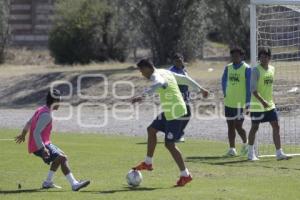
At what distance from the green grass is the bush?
25.1 m

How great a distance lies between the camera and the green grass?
478 inches

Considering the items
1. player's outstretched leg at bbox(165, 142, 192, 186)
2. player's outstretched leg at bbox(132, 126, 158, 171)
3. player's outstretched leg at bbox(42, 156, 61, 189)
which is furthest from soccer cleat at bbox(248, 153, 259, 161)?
player's outstretched leg at bbox(42, 156, 61, 189)

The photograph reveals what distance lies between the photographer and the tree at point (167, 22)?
3934cm

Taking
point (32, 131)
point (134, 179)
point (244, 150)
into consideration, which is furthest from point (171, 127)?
point (244, 150)

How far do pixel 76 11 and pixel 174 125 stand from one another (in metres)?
32.6

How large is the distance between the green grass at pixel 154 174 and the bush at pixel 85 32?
82.3 feet

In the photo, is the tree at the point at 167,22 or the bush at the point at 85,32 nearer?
the tree at the point at 167,22

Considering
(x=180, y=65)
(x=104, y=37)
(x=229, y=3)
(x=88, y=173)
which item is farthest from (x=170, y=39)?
(x=88, y=173)

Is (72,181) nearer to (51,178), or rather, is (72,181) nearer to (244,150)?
(51,178)

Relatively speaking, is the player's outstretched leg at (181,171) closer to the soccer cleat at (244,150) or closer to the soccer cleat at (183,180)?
the soccer cleat at (183,180)

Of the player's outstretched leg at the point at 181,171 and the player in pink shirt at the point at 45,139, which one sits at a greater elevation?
the player in pink shirt at the point at 45,139

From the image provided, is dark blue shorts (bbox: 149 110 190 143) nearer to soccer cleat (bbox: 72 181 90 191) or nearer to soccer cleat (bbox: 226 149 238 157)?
soccer cleat (bbox: 72 181 90 191)

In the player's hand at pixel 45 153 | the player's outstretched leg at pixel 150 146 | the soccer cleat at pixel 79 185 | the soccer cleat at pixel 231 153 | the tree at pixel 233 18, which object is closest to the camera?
the soccer cleat at pixel 79 185

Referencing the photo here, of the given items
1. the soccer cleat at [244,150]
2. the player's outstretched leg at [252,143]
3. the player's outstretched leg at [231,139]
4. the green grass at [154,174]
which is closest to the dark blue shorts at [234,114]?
the player's outstretched leg at [231,139]
